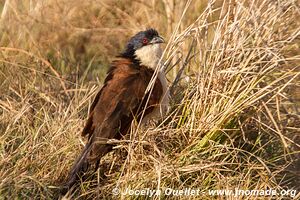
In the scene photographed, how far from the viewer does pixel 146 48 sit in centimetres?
456

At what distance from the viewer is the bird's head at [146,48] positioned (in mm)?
4539

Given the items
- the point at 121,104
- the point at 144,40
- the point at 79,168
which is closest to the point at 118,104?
the point at 121,104

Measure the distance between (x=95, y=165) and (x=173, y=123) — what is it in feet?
1.80

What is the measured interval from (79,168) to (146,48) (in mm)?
940

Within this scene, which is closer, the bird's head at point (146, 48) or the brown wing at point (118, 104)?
the brown wing at point (118, 104)

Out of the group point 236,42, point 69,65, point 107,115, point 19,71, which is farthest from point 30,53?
point 236,42

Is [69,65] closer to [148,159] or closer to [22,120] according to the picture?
[22,120]

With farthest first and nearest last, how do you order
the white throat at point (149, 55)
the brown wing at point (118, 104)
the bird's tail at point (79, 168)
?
the white throat at point (149, 55) < the brown wing at point (118, 104) < the bird's tail at point (79, 168)

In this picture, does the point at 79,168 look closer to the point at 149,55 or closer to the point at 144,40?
the point at 149,55

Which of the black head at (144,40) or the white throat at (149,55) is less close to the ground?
the black head at (144,40)

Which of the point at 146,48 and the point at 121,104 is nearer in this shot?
the point at 121,104

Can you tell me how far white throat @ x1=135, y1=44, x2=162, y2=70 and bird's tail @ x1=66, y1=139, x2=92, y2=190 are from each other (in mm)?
727

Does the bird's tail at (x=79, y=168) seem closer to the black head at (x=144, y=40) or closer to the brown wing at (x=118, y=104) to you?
the brown wing at (x=118, y=104)

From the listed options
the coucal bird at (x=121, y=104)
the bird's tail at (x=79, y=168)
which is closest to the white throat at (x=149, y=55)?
the coucal bird at (x=121, y=104)
